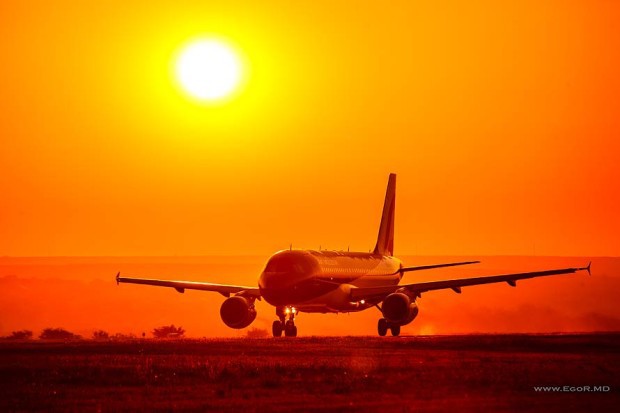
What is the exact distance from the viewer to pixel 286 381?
31422 millimetres

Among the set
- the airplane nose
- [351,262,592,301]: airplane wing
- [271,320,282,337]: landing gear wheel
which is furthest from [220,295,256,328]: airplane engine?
[351,262,592,301]: airplane wing

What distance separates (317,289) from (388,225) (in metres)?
23.1

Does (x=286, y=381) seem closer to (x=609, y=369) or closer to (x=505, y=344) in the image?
(x=609, y=369)

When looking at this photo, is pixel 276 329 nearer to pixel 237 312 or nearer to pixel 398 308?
pixel 237 312

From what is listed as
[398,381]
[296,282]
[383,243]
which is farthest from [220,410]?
[383,243]

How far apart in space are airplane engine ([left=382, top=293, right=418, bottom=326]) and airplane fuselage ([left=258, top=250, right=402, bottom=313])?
3.53 m

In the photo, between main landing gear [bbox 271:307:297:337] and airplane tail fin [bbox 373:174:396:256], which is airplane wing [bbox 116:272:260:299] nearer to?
main landing gear [bbox 271:307:297:337]

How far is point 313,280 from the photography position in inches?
2458

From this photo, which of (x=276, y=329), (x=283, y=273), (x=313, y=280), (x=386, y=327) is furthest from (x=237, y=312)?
(x=386, y=327)

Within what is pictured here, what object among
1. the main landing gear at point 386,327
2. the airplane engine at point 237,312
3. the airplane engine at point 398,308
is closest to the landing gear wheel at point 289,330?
the airplane engine at point 237,312

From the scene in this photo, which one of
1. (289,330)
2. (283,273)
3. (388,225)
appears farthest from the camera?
(388,225)

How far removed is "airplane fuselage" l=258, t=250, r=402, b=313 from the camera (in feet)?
202

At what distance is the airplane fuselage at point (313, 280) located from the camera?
61456 mm

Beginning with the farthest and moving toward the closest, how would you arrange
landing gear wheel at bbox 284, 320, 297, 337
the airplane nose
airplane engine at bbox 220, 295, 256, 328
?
landing gear wheel at bbox 284, 320, 297, 337
airplane engine at bbox 220, 295, 256, 328
the airplane nose
